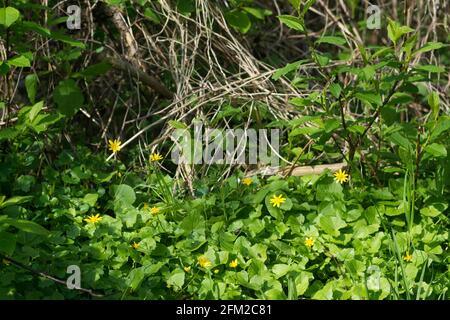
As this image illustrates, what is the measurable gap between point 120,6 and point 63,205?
1153 mm

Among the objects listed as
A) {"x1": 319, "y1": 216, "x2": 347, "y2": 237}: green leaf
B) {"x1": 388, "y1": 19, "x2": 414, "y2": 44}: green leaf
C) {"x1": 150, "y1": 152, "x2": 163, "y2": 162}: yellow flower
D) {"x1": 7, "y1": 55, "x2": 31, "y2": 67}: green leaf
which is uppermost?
{"x1": 388, "y1": 19, "x2": 414, "y2": 44}: green leaf

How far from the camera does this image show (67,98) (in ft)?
12.9

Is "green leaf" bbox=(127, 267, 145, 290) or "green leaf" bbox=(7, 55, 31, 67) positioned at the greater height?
"green leaf" bbox=(7, 55, 31, 67)

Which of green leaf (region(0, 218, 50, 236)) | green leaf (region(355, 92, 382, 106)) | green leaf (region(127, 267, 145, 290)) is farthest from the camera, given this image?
green leaf (region(355, 92, 382, 106))

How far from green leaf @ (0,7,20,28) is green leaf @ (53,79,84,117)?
0.59m

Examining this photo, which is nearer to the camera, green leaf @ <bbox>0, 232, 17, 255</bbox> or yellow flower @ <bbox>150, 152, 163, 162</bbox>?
green leaf @ <bbox>0, 232, 17, 255</bbox>

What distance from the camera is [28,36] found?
4.25m

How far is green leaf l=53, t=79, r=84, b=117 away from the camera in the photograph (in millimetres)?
3922

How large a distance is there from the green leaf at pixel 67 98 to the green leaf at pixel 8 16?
0.59m

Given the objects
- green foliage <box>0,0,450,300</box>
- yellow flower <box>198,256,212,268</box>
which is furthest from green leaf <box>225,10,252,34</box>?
yellow flower <box>198,256,212,268</box>

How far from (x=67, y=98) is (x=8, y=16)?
63 centimetres

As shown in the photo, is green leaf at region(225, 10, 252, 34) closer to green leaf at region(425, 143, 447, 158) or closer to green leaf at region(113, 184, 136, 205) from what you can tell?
green leaf at region(113, 184, 136, 205)

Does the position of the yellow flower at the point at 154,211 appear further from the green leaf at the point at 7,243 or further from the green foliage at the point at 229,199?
the green leaf at the point at 7,243
